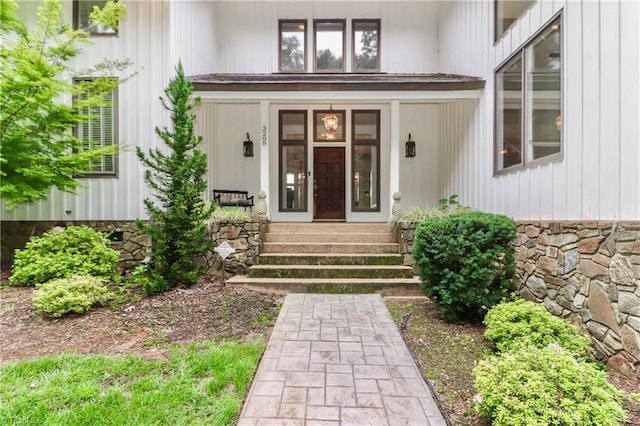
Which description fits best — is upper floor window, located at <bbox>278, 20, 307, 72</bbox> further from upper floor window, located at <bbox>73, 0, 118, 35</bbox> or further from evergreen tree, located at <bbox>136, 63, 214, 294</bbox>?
evergreen tree, located at <bbox>136, 63, 214, 294</bbox>

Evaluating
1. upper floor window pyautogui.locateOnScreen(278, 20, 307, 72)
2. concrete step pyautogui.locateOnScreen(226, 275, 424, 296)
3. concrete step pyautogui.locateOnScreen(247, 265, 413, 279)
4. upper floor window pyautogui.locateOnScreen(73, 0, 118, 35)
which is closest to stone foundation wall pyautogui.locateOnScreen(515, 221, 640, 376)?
concrete step pyautogui.locateOnScreen(226, 275, 424, 296)

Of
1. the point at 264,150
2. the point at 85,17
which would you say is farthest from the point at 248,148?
the point at 85,17

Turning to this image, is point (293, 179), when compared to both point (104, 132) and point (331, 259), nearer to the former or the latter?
point (331, 259)

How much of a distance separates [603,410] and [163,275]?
16.9ft

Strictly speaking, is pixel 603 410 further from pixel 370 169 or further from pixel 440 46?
pixel 440 46

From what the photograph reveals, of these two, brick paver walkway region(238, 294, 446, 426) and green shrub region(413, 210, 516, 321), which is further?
green shrub region(413, 210, 516, 321)

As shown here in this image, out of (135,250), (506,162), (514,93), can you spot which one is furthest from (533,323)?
(135,250)

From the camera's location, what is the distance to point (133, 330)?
3.77 meters

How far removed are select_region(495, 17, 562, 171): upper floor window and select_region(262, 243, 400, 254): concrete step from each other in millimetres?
2277

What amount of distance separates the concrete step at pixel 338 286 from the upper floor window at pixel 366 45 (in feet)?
19.2

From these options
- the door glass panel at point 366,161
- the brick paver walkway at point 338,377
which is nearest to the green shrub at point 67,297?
the brick paver walkway at point 338,377

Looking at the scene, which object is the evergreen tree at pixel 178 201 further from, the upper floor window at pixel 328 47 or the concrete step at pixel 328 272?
the upper floor window at pixel 328 47

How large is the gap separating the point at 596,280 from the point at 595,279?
0.05 ft

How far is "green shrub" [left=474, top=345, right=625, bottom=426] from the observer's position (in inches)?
77.1
